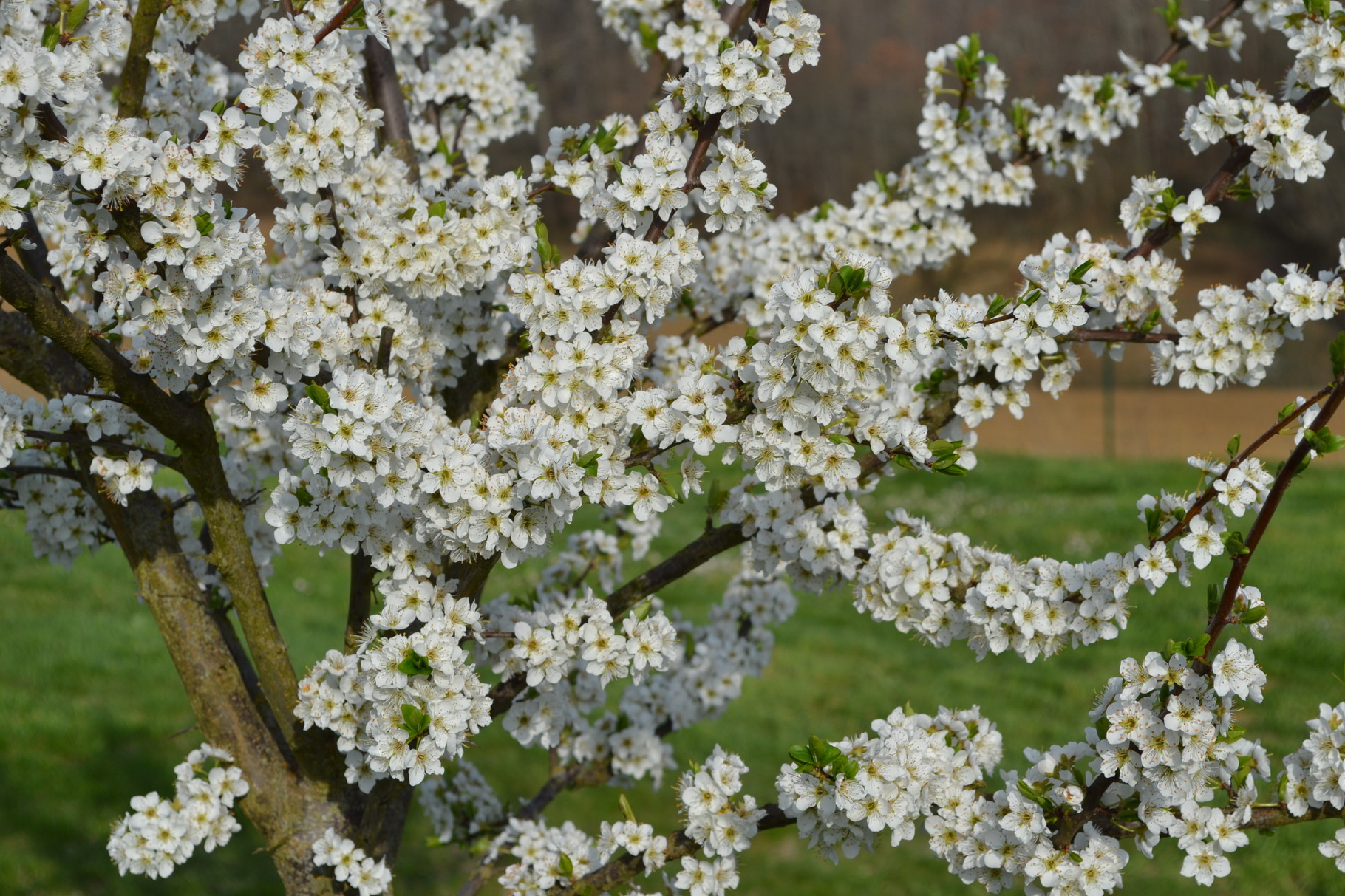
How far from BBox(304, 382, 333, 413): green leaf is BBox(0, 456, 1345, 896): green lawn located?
2949 millimetres

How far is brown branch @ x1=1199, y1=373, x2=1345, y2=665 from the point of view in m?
2.18

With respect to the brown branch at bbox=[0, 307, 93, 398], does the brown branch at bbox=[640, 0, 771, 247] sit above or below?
below

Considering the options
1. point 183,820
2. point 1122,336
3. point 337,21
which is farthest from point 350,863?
point 1122,336

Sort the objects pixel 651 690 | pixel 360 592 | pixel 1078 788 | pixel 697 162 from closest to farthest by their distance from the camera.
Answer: pixel 1078 788, pixel 697 162, pixel 360 592, pixel 651 690

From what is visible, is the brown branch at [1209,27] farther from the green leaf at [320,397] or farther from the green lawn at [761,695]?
the green lawn at [761,695]

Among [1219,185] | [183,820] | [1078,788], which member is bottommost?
[1078,788]

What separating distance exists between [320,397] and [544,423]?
43cm

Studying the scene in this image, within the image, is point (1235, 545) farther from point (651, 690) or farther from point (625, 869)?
point (651, 690)

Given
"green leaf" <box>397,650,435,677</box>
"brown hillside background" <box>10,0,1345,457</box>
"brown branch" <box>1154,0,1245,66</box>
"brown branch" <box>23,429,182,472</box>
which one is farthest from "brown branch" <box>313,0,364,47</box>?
"brown hillside background" <box>10,0,1345,457</box>

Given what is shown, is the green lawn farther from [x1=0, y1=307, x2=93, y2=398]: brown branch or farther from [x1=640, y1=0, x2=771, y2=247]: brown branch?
[x1=640, y1=0, x2=771, y2=247]: brown branch

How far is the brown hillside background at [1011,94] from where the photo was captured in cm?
1994

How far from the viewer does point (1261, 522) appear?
85.8 inches

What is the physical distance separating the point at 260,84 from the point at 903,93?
894 inches

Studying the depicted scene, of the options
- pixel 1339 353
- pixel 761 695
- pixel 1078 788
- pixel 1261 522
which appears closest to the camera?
pixel 1261 522
